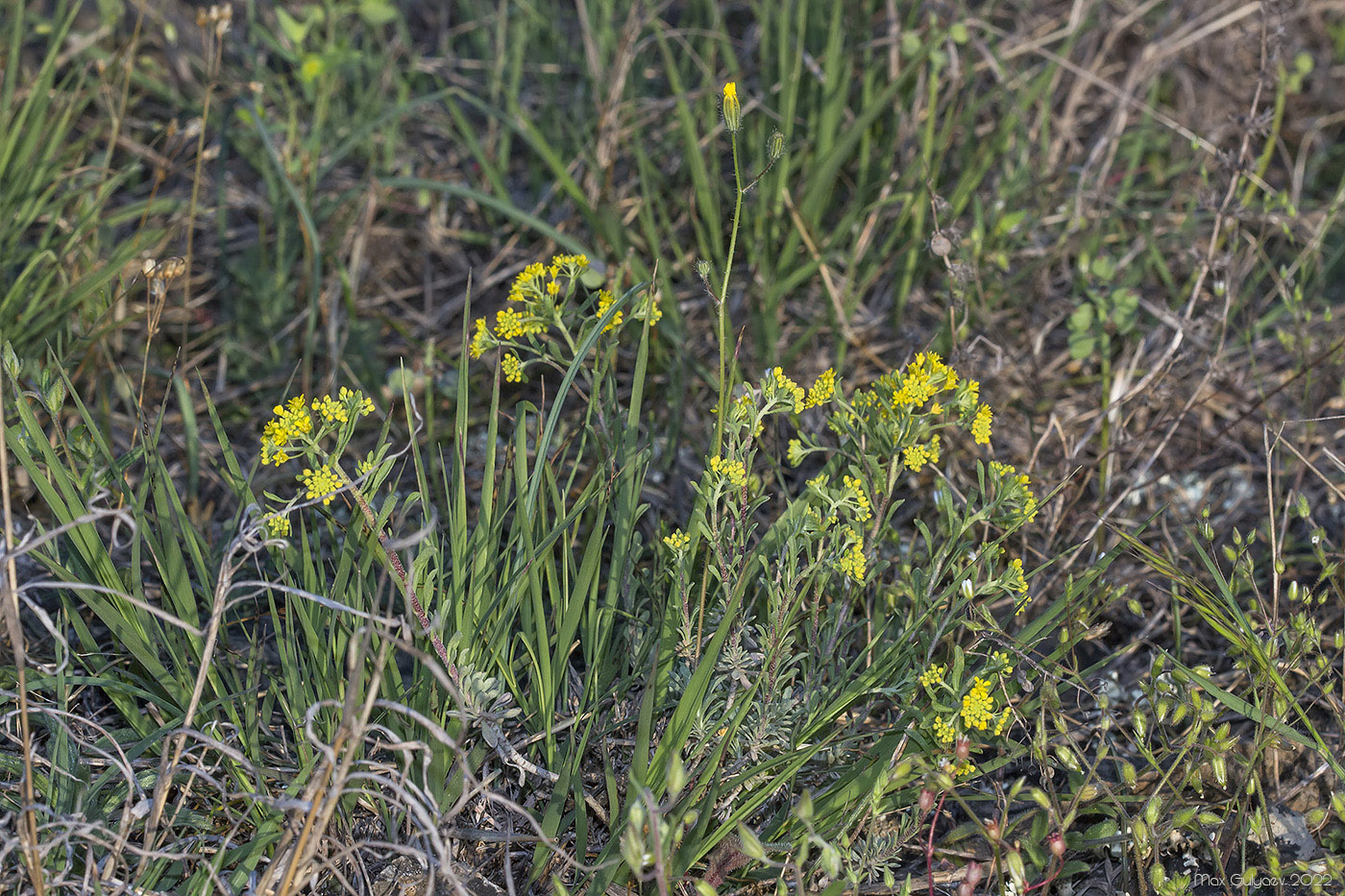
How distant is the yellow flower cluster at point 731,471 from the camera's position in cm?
155

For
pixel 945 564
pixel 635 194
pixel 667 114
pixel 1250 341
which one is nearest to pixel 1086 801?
pixel 945 564

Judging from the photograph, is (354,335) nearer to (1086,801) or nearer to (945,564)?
(945,564)

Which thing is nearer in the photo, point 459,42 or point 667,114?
point 667,114

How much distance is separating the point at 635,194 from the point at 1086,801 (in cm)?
194

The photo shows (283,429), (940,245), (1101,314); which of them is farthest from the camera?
(1101,314)

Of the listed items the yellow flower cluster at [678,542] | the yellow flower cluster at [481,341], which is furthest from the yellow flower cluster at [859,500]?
the yellow flower cluster at [481,341]

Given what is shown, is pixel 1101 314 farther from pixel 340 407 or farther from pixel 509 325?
pixel 340 407

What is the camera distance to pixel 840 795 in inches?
64.3

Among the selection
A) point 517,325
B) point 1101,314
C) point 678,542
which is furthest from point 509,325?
point 1101,314

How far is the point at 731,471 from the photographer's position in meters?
1.55

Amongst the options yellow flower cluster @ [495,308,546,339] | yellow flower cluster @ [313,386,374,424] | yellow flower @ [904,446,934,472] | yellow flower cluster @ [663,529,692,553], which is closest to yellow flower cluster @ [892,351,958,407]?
yellow flower @ [904,446,934,472]

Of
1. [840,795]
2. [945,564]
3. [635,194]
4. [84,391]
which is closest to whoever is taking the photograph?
[840,795]

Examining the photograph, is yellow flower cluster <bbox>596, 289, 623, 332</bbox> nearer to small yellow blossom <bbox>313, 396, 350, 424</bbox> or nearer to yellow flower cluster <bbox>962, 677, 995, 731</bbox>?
small yellow blossom <bbox>313, 396, 350, 424</bbox>

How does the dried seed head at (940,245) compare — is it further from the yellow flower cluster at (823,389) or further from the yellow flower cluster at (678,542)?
the yellow flower cluster at (678,542)
